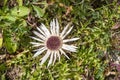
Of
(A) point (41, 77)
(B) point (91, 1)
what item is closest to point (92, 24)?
(B) point (91, 1)

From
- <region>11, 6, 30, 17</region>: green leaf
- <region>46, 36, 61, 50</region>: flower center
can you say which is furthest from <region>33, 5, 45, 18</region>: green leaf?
<region>46, 36, 61, 50</region>: flower center

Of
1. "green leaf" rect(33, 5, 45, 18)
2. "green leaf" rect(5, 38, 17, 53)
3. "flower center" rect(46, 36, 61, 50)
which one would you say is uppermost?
"green leaf" rect(33, 5, 45, 18)

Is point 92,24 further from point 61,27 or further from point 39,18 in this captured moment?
point 39,18

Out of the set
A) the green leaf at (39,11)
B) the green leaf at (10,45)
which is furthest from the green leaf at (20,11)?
the green leaf at (10,45)

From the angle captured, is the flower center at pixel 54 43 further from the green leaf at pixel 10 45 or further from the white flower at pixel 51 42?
the green leaf at pixel 10 45

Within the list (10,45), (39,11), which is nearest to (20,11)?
(39,11)

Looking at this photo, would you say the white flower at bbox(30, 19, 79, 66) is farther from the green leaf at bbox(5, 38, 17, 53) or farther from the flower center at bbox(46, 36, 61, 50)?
the green leaf at bbox(5, 38, 17, 53)

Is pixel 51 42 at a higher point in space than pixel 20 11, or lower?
lower

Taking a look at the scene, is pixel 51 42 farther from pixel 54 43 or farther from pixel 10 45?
pixel 10 45
